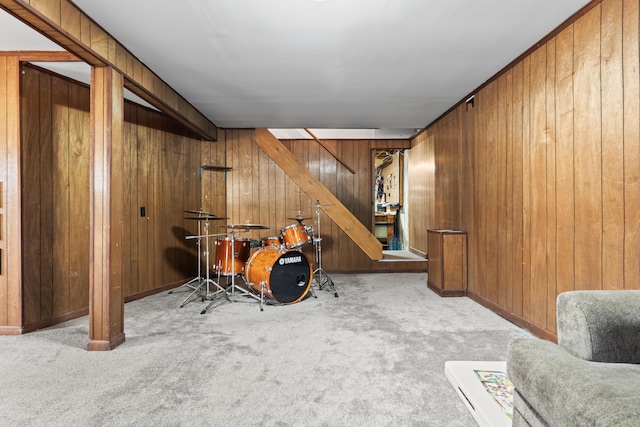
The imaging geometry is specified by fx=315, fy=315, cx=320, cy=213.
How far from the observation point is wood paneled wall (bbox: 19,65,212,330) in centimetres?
280

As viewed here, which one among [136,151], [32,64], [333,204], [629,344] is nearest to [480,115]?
[333,204]

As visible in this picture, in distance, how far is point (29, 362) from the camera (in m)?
2.15

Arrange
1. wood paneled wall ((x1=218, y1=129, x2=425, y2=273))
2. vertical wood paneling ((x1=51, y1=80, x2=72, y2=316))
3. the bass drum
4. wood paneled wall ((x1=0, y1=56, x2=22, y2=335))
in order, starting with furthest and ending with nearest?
wood paneled wall ((x1=218, y1=129, x2=425, y2=273)) < the bass drum < vertical wood paneling ((x1=51, y1=80, x2=72, y2=316)) < wood paneled wall ((x1=0, y1=56, x2=22, y2=335))

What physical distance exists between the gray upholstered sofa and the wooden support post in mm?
2635

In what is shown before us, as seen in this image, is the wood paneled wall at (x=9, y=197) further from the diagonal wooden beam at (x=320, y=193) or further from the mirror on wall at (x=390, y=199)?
the mirror on wall at (x=390, y=199)

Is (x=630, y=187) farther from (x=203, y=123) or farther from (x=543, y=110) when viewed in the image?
(x=203, y=123)

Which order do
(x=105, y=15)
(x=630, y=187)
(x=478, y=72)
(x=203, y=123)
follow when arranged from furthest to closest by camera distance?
(x=203, y=123) < (x=478, y=72) < (x=105, y=15) < (x=630, y=187)

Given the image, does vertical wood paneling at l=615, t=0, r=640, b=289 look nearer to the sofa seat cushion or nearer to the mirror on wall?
the sofa seat cushion

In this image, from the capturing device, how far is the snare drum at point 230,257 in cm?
362

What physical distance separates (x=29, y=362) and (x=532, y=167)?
4.05m

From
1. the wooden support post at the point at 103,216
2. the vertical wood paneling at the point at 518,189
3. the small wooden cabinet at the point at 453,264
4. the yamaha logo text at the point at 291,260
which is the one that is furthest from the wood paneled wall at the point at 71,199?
the vertical wood paneling at the point at 518,189

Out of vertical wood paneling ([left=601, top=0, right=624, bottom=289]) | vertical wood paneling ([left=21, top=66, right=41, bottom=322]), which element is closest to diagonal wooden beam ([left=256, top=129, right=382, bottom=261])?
vertical wood paneling ([left=21, top=66, right=41, bottom=322])

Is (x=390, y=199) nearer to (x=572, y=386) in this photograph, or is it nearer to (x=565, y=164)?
(x=565, y=164)

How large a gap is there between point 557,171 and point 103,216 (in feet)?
11.4
